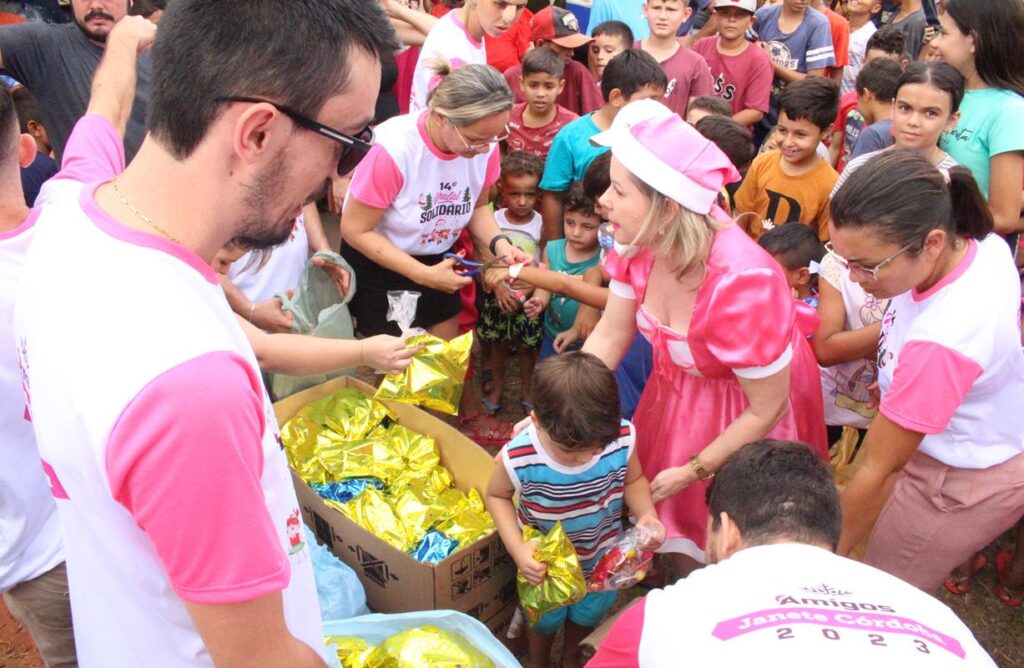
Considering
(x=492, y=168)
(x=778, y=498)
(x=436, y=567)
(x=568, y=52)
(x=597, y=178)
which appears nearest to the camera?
(x=778, y=498)

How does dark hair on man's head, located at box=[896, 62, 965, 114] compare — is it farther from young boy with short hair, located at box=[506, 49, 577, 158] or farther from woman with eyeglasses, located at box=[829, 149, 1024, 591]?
young boy with short hair, located at box=[506, 49, 577, 158]

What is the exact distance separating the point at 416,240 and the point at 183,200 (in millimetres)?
2535

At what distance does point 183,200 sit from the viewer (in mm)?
1138

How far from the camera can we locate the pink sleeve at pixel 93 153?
1.86m

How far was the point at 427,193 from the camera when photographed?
355 centimetres

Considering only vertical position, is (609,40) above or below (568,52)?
above

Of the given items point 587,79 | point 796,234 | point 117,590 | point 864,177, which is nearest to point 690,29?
point 587,79

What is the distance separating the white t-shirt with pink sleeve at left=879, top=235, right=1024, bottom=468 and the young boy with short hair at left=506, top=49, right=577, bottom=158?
291cm

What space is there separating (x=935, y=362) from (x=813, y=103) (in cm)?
243

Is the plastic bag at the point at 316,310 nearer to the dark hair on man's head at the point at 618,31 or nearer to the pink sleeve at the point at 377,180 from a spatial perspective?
the pink sleeve at the point at 377,180

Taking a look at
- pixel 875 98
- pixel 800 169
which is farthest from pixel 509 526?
pixel 875 98

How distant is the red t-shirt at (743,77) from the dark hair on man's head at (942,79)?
1911 mm

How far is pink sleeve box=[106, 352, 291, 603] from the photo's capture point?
3.29 feet

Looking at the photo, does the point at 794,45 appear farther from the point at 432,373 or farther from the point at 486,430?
Result: the point at 432,373
